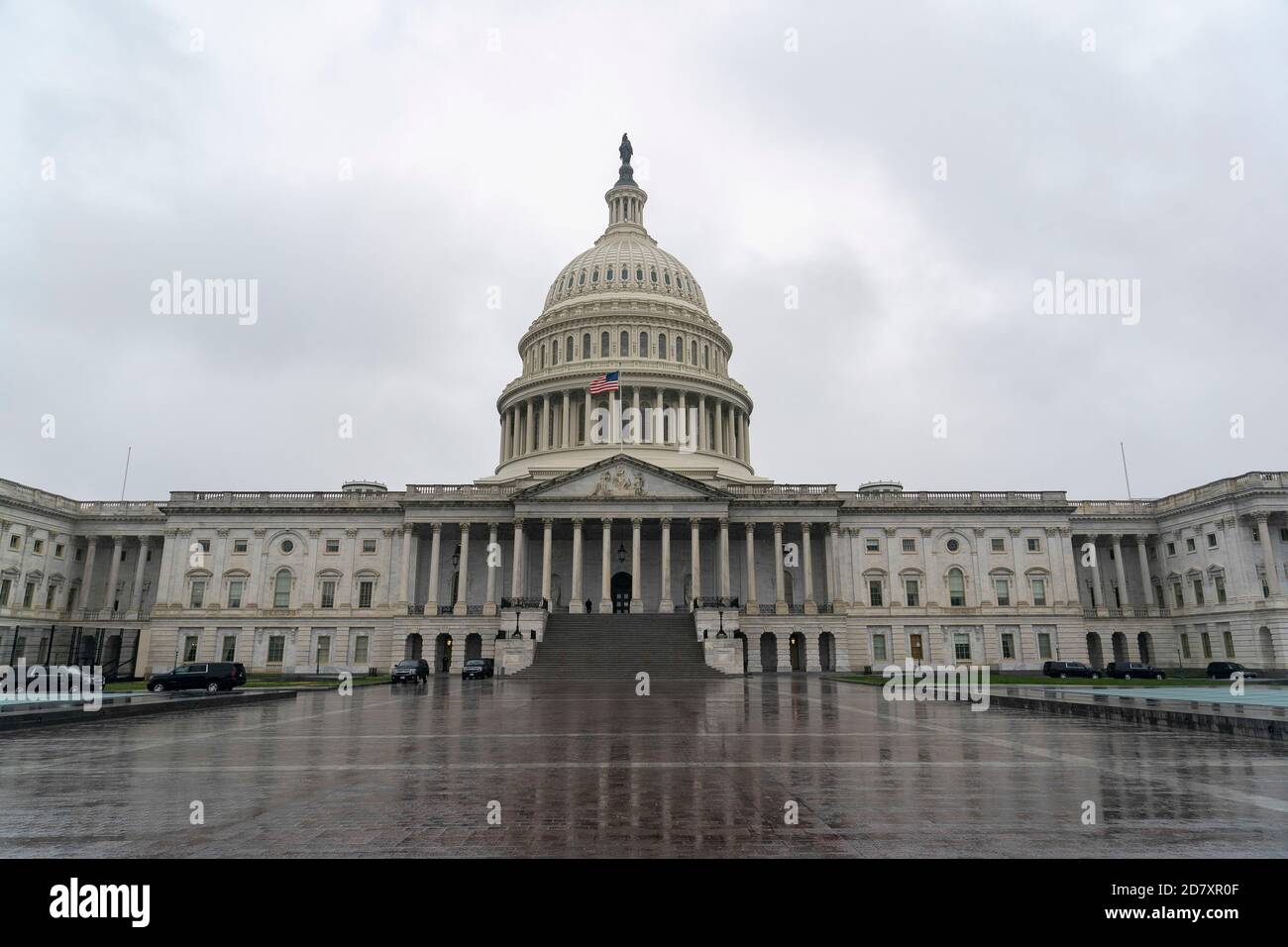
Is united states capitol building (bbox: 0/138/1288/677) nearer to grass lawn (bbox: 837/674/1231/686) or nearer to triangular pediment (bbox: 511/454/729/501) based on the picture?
triangular pediment (bbox: 511/454/729/501)

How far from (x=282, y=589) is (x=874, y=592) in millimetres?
53131

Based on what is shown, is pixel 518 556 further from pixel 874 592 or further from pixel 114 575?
pixel 114 575

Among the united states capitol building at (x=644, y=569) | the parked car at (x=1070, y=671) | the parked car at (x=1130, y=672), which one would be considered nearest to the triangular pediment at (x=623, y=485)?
the united states capitol building at (x=644, y=569)

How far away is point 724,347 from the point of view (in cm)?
9612

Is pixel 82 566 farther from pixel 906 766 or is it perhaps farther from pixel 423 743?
pixel 906 766

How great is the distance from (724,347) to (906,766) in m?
85.9

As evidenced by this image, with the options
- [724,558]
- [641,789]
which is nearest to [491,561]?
[724,558]

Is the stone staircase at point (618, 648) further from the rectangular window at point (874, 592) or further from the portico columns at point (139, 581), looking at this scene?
the portico columns at point (139, 581)

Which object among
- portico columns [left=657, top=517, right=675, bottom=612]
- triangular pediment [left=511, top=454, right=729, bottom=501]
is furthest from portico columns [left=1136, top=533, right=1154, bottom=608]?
portico columns [left=657, top=517, right=675, bottom=612]

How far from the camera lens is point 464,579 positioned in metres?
68.6

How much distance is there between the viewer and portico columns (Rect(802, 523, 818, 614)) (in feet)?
223
